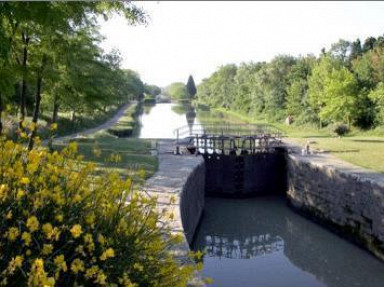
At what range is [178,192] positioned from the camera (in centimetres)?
1169

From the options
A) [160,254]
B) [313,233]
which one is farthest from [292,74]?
[160,254]

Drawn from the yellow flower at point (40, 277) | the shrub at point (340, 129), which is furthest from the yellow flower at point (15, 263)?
the shrub at point (340, 129)

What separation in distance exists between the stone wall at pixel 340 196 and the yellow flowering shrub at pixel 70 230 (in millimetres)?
10770

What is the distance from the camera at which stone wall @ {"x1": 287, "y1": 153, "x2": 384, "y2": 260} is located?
44.5 feet

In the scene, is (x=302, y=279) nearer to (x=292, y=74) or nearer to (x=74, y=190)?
(x=74, y=190)

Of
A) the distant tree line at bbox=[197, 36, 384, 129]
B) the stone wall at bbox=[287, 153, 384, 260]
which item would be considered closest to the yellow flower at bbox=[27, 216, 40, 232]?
the stone wall at bbox=[287, 153, 384, 260]

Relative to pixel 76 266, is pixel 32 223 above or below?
above

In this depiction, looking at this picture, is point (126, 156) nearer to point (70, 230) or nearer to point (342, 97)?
point (70, 230)

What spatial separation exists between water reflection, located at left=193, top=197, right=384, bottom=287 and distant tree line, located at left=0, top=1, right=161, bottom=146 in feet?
21.9

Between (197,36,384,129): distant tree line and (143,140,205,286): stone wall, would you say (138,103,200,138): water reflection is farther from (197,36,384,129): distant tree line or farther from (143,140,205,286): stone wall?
(143,140,205,286): stone wall

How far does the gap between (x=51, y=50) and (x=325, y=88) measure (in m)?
25.6

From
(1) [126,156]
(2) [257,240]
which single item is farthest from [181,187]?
(1) [126,156]

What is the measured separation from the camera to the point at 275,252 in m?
14.7

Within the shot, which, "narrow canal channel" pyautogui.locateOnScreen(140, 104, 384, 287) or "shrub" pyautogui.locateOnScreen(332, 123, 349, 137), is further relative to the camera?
"shrub" pyautogui.locateOnScreen(332, 123, 349, 137)
